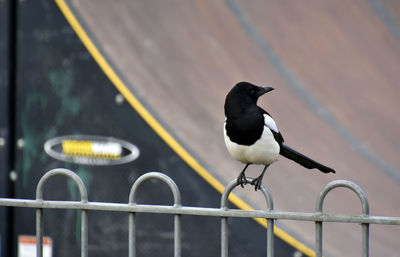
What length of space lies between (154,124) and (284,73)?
3.42 ft

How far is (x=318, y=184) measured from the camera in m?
4.78

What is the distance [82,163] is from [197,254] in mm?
1100

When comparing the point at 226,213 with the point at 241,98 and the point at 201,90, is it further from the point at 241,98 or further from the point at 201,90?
the point at 201,90

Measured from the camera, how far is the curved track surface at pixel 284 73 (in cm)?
477

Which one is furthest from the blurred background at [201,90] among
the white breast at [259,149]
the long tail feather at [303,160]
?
the white breast at [259,149]

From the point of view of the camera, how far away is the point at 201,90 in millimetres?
4961

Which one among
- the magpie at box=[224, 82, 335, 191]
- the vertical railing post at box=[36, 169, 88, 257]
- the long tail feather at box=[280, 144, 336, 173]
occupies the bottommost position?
the vertical railing post at box=[36, 169, 88, 257]

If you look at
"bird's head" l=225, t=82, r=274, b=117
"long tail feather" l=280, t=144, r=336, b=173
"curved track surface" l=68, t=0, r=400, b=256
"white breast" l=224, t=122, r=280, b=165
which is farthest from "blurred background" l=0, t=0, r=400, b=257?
"bird's head" l=225, t=82, r=274, b=117

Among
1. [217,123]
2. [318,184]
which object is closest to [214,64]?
[217,123]

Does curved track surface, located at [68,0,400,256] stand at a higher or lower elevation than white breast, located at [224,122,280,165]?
higher

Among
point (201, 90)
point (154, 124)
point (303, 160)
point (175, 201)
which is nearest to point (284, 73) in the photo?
point (201, 90)

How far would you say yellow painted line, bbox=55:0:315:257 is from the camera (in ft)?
14.9

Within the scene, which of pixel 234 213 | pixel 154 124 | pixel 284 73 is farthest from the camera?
pixel 284 73

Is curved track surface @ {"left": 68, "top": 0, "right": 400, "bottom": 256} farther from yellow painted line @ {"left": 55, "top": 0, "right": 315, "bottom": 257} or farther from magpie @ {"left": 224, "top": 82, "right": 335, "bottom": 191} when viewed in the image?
magpie @ {"left": 224, "top": 82, "right": 335, "bottom": 191}
